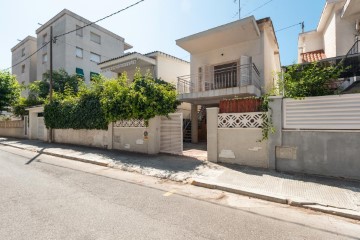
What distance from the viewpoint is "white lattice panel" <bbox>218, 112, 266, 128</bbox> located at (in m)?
6.97

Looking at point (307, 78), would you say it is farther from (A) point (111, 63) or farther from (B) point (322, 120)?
(A) point (111, 63)

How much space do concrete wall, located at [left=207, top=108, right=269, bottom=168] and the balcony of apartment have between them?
364 cm

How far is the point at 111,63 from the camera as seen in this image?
16.7m

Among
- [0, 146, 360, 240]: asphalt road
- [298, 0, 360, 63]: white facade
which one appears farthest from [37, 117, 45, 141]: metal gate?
[298, 0, 360, 63]: white facade

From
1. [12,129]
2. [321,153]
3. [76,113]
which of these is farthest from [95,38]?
[321,153]

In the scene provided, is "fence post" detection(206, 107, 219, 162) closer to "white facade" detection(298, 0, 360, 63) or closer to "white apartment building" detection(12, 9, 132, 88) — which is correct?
"white facade" detection(298, 0, 360, 63)

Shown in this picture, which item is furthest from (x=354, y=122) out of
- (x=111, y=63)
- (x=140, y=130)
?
(x=111, y=63)

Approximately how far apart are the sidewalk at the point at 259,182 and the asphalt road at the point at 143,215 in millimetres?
285

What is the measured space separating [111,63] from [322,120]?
49.0ft

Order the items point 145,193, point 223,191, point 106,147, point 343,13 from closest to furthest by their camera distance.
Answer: point 145,193, point 223,191, point 343,13, point 106,147

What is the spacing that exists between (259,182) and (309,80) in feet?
10.7

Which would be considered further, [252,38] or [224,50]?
[224,50]

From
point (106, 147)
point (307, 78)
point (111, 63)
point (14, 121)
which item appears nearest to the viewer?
point (307, 78)

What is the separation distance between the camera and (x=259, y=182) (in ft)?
18.5
